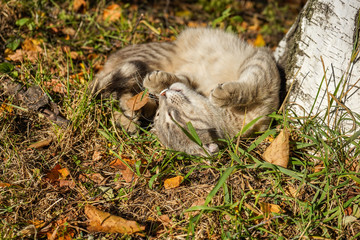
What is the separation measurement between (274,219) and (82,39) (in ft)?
9.67

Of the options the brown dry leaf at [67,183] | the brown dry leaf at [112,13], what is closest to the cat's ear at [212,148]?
the brown dry leaf at [67,183]

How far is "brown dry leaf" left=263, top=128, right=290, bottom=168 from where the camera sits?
2355 millimetres

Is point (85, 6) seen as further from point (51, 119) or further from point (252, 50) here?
point (252, 50)

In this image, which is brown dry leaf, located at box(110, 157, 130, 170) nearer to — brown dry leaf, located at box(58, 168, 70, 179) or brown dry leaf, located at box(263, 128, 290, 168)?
brown dry leaf, located at box(58, 168, 70, 179)

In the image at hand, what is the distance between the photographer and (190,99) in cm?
273

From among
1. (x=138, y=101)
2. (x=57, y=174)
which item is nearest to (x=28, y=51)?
(x=138, y=101)

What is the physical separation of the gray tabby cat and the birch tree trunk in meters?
0.27

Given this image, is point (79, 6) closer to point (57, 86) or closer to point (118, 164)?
point (57, 86)

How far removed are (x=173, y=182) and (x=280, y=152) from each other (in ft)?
2.75

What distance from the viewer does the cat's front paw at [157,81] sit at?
291 centimetres

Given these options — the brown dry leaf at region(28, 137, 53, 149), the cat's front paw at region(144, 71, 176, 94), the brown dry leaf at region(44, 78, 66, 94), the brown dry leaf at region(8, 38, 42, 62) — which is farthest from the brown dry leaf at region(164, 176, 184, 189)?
the brown dry leaf at region(8, 38, 42, 62)

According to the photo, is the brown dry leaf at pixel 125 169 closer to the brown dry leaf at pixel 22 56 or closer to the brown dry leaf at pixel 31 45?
the brown dry leaf at pixel 22 56

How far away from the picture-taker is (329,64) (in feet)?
8.07

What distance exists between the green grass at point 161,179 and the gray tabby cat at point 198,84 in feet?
0.51
